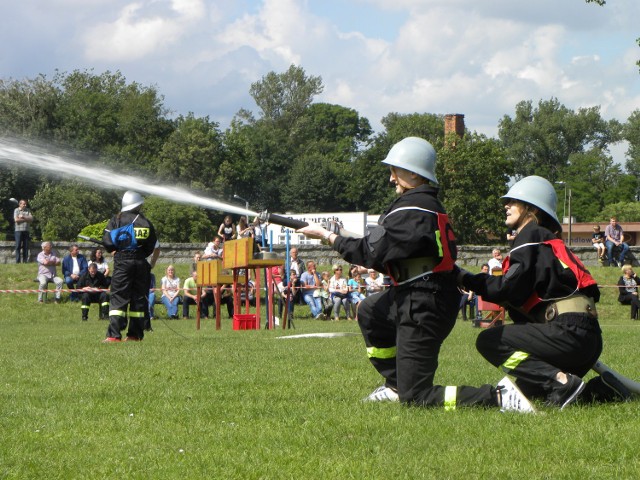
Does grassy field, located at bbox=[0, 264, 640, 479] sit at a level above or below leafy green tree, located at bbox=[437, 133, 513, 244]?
below

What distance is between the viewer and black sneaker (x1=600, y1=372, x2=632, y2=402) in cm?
733

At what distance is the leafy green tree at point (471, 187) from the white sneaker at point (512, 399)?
236 ft

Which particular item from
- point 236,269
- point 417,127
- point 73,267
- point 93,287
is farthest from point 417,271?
point 417,127

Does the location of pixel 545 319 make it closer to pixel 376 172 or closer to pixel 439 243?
pixel 439 243

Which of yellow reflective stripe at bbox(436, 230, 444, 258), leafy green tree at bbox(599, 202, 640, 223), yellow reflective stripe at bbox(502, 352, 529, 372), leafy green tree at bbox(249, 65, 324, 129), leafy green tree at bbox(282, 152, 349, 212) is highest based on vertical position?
leafy green tree at bbox(249, 65, 324, 129)

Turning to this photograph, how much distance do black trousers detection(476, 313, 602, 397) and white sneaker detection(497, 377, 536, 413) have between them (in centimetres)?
19

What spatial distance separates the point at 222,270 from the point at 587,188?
94126mm

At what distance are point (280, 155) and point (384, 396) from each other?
102783 mm

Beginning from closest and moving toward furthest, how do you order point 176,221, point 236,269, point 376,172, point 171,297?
point 236,269
point 171,297
point 176,221
point 376,172

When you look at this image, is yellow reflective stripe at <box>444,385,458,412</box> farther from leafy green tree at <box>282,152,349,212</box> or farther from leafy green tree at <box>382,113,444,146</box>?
leafy green tree at <box>382,113,444,146</box>

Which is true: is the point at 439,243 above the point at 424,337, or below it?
above

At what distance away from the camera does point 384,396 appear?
7570 mm

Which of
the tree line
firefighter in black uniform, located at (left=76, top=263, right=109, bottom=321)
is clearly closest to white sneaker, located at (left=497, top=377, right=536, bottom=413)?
firefighter in black uniform, located at (left=76, top=263, right=109, bottom=321)

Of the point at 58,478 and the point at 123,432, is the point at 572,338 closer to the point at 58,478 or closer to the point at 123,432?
the point at 123,432
